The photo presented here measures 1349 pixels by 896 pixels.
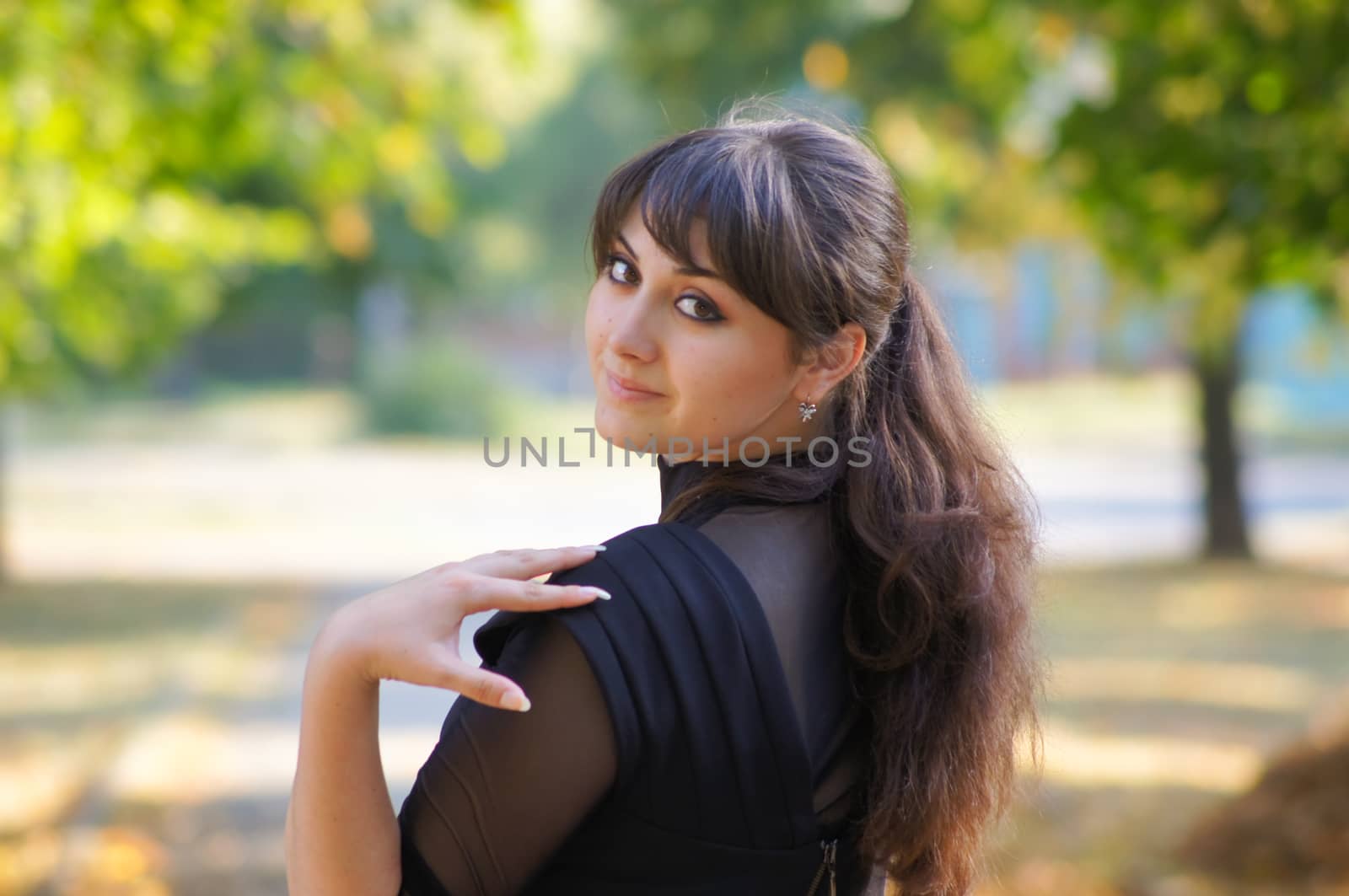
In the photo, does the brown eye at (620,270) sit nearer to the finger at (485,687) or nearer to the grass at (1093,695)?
the finger at (485,687)

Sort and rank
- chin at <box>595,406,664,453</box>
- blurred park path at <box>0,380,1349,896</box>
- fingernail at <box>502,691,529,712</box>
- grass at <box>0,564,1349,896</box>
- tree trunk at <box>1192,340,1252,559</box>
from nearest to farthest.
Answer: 1. fingernail at <box>502,691,529,712</box>
2. chin at <box>595,406,664,453</box>
3. grass at <box>0,564,1349,896</box>
4. blurred park path at <box>0,380,1349,896</box>
5. tree trunk at <box>1192,340,1252,559</box>

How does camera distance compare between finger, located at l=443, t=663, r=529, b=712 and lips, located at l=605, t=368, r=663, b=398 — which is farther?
lips, located at l=605, t=368, r=663, b=398

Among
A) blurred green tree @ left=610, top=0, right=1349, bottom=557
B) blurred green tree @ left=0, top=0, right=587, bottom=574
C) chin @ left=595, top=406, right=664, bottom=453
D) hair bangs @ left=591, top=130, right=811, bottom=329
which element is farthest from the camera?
blurred green tree @ left=0, top=0, right=587, bottom=574

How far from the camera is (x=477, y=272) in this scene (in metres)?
41.6

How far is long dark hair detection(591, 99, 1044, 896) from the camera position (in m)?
1.50

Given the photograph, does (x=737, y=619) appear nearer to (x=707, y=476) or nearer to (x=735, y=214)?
(x=707, y=476)

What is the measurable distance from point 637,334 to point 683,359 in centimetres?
6

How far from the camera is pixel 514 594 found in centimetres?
135

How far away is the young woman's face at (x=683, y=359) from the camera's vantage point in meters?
1.52

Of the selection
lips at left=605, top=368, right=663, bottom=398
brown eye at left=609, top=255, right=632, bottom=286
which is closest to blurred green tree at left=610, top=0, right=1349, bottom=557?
brown eye at left=609, top=255, right=632, bottom=286

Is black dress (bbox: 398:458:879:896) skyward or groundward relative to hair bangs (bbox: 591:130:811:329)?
groundward

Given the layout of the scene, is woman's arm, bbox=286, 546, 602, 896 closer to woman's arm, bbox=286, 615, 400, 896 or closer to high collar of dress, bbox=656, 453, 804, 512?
woman's arm, bbox=286, 615, 400, 896

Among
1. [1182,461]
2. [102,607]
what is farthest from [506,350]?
[102,607]

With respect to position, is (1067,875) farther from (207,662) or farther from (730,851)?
(207,662)
